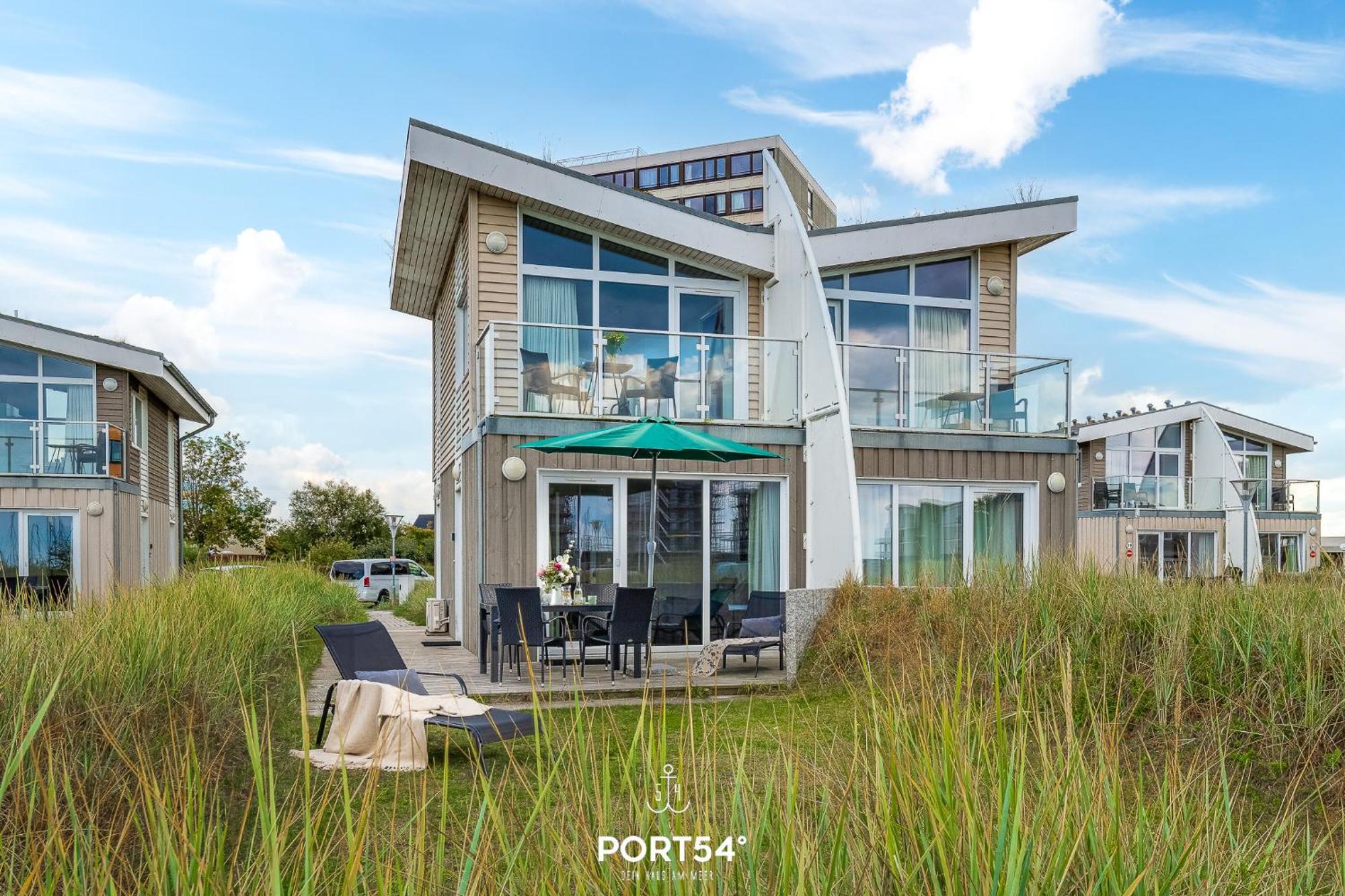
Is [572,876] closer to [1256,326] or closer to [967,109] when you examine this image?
[967,109]

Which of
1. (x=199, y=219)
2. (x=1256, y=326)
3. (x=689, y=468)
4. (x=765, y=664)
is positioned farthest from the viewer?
(x=1256, y=326)

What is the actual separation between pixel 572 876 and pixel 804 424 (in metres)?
10.6

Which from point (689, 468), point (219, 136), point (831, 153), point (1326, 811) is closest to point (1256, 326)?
point (689, 468)

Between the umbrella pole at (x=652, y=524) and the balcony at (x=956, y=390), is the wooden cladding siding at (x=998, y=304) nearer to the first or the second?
the balcony at (x=956, y=390)

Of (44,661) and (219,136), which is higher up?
(219,136)

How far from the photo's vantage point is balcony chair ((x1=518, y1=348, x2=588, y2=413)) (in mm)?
11617

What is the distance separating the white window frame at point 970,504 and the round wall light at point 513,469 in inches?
171

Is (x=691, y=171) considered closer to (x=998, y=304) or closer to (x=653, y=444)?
(x=998, y=304)

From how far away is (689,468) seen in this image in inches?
477

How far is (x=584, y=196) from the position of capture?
12617 millimetres

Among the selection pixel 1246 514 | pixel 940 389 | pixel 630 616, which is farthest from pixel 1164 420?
pixel 630 616

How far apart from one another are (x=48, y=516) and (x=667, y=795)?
20.4 m

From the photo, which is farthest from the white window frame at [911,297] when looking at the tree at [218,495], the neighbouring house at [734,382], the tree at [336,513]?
the tree at [336,513]

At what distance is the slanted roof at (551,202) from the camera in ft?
39.4
